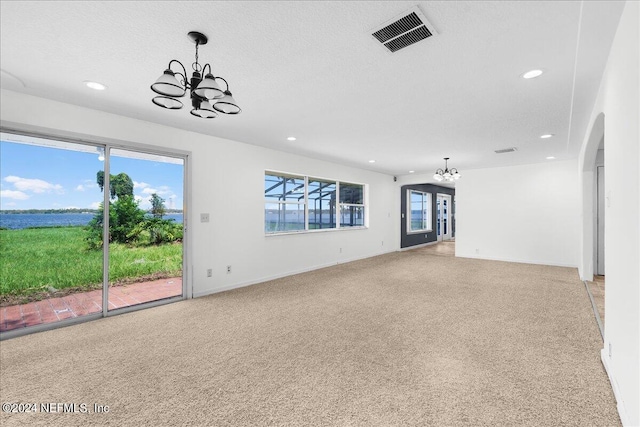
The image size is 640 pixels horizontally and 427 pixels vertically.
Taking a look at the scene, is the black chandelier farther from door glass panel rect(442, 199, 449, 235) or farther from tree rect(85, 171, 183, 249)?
door glass panel rect(442, 199, 449, 235)

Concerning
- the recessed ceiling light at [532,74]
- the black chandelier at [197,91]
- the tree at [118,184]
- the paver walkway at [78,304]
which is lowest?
the paver walkway at [78,304]

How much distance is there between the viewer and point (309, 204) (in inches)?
254

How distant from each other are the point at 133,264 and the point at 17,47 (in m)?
2.77

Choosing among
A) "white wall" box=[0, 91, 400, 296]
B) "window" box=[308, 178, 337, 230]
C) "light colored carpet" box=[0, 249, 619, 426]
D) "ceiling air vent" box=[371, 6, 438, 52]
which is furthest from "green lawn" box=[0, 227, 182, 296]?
"ceiling air vent" box=[371, 6, 438, 52]

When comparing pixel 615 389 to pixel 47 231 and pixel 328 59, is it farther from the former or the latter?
pixel 47 231

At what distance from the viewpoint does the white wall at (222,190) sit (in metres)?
3.27

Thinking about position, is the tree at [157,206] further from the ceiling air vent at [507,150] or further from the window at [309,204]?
the ceiling air vent at [507,150]

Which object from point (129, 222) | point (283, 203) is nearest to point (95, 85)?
point (129, 222)

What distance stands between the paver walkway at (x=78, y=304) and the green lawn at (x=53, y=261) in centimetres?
18

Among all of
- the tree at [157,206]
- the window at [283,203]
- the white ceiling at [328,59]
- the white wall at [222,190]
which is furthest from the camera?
the window at [283,203]

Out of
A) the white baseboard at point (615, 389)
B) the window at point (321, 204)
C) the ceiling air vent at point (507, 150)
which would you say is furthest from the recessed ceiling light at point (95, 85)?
the ceiling air vent at point (507, 150)

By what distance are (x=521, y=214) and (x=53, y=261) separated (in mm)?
8721

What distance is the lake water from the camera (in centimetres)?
306

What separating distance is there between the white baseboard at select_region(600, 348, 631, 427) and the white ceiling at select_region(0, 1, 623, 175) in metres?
2.30
